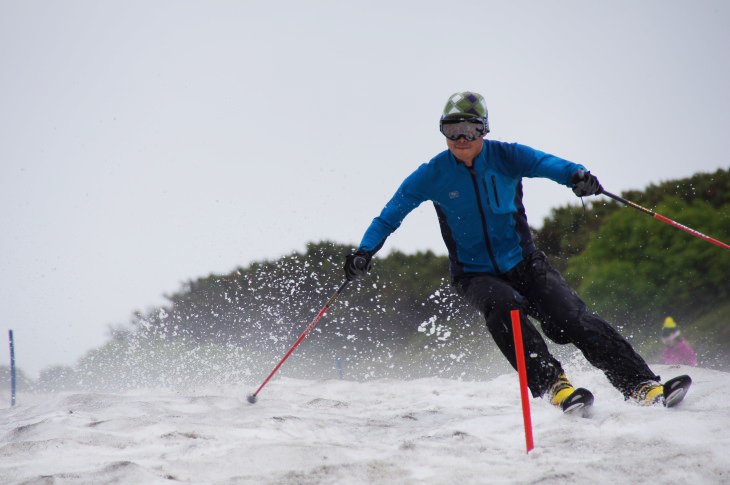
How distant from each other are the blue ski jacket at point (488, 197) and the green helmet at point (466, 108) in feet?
0.71

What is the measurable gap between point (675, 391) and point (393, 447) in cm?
134

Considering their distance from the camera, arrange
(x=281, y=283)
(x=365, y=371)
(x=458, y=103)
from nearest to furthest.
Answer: (x=458, y=103)
(x=365, y=371)
(x=281, y=283)

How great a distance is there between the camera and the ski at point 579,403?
3189mm

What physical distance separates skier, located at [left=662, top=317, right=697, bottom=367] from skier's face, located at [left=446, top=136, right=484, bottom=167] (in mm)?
5768

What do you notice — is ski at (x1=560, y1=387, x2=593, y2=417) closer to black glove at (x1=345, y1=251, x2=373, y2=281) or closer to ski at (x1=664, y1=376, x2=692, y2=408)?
ski at (x1=664, y1=376, x2=692, y2=408)

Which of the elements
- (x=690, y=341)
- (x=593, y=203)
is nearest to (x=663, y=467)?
(x=690, y=341)

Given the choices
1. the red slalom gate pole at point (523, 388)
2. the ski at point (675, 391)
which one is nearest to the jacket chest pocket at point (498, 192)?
the red slalom gate pole at point (523, 388)

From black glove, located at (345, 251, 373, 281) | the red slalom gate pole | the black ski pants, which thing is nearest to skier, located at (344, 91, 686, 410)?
the black ski pants

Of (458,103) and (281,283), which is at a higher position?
(281,283)

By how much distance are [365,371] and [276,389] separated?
881 centimetres

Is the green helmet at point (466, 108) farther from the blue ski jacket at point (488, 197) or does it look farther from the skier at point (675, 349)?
the skier at point (675, 349)

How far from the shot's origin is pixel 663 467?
2174 mm

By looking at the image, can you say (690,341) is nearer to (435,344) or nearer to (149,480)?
(435,344)

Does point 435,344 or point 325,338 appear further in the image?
point 325,338
